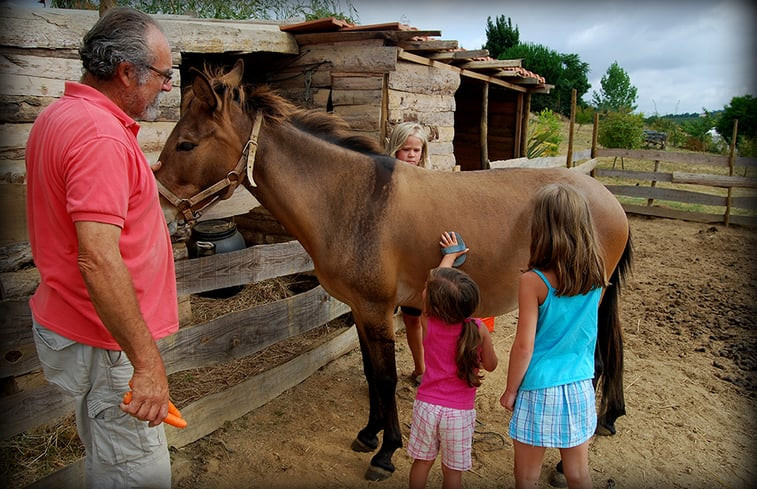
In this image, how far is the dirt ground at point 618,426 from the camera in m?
3.04

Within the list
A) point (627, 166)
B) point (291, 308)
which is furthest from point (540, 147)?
point (291, 308)

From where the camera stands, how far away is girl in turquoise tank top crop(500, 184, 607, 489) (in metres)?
2.04

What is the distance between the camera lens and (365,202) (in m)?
2.90

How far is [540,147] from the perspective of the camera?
12.5 m

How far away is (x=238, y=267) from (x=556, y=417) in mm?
2357

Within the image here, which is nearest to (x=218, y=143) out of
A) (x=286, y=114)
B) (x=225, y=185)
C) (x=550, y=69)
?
(x=225, y=185)

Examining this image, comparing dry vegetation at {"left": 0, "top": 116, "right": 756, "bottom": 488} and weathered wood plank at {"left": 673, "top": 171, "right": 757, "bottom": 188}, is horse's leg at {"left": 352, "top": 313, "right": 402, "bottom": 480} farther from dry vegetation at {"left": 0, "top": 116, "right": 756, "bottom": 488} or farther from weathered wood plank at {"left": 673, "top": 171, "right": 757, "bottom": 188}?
weathered wood plank at {"left": 673, "top": 171, "right": 757, "bottom": 188}

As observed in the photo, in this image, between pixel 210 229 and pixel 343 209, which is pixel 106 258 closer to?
pixel 343 209

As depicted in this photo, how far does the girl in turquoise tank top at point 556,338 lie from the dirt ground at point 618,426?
1.04 metres

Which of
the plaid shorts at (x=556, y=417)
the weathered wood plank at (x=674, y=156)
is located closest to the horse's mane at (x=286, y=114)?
the plaid shorts at (x=556, y=417)

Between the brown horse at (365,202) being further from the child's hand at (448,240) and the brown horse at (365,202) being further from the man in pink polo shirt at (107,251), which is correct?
the man in pink polo shirt at (107,251)

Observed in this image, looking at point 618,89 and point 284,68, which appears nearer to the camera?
point 284,68

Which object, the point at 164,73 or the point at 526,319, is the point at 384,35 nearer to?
the point at 164,73

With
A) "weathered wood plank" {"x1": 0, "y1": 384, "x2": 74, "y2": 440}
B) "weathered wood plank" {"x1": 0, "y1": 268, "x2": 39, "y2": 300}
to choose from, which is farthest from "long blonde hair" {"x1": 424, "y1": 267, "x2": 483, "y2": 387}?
"weathered wood plank" {"x1": 0, "y1": 268, "x2": 39, "y2": 300}
